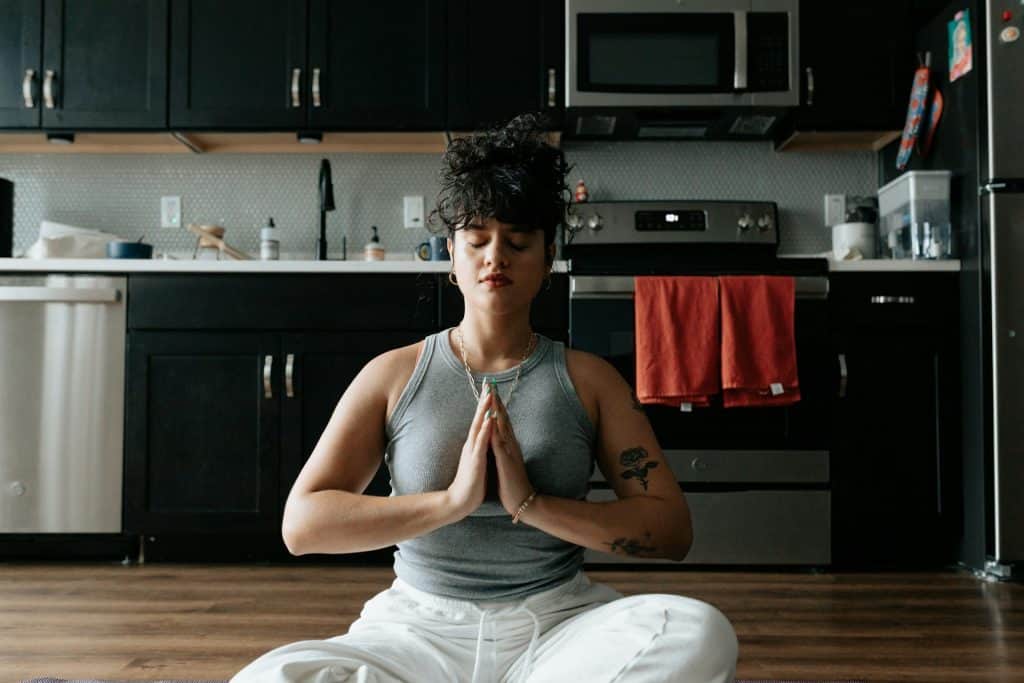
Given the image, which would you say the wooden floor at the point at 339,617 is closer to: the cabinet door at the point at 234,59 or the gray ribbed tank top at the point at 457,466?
the gray ribbed tank top at the point at 457,466

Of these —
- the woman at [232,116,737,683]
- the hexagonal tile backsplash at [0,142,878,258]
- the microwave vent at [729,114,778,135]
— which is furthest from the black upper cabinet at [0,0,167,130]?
the woman at [232,116,737,683]

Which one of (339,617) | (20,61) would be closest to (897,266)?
(339,617)

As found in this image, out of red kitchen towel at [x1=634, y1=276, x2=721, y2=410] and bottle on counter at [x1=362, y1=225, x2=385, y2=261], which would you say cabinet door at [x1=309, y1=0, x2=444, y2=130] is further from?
red kitchen towel at [x1=634, y1=276, x2=721, y2=410]

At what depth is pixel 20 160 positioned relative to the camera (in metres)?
3.53

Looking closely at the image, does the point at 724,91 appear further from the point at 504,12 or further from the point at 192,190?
the point at 192,190

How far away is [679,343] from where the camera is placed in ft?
9.24

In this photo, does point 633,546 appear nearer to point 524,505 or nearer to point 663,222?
point 524,505

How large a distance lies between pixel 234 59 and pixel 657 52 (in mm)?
1403

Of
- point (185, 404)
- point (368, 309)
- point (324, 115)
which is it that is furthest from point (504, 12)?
point (185, 404)

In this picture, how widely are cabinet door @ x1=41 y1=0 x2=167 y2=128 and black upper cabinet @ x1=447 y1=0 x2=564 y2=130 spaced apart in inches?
38.6

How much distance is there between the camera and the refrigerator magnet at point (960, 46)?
2786 mm

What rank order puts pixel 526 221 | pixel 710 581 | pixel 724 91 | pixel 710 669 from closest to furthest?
pixel 710 669
pixel 526 221
pixel 710 581
pixel 724 91

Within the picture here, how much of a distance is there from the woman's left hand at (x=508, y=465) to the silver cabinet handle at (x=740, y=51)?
2305 millimetres

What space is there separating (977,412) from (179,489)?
2.36 metres
